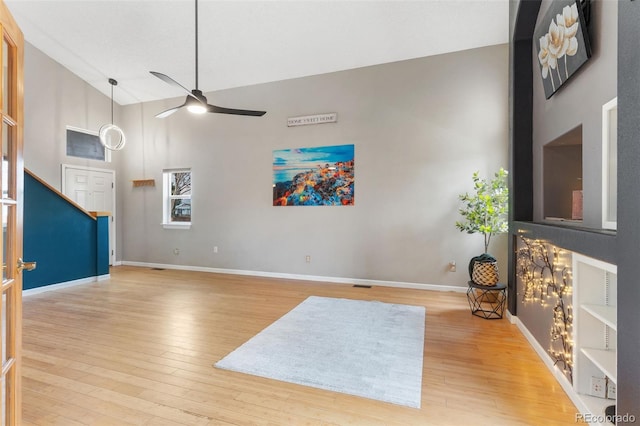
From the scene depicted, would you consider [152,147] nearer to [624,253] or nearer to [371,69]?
[371,69]

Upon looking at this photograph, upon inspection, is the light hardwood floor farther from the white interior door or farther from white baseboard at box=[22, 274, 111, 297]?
the white interior door

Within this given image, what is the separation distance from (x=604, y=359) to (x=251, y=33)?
4849 millimetres

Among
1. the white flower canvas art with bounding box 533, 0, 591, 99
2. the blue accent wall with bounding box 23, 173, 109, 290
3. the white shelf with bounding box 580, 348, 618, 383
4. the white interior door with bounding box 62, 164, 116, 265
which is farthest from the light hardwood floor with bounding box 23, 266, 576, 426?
the white interior door with bounding box 62, 164, 116, 265

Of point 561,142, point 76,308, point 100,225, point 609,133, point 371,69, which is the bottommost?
point 76,308

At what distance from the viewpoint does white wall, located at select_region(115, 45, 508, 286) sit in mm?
4293

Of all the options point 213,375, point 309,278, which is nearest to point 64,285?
point 309,278

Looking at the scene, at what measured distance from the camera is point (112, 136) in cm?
620

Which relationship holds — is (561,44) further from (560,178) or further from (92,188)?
(92,188)

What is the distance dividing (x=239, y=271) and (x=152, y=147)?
10.6ft

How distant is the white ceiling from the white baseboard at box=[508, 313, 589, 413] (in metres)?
3.59

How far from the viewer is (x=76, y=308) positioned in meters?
3.60

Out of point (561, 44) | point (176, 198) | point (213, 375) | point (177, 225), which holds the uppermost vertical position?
point (561, 44)

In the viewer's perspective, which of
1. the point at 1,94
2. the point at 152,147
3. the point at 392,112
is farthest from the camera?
the point at 152,147

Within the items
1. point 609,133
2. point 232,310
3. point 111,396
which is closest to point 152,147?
point 232,310
